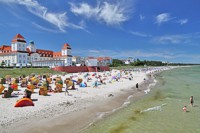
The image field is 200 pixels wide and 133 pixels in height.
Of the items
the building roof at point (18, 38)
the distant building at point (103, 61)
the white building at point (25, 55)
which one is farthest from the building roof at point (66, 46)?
the building roof at point (18, 38)

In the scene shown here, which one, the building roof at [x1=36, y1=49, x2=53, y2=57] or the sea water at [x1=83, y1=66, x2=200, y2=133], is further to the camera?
the building roof at [x1=36, y1=49, x2=53, y2=57]

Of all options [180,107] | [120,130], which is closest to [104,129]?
[120,130]

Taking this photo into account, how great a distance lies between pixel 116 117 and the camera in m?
13.4

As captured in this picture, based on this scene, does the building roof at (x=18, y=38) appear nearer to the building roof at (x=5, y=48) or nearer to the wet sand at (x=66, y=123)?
the building roof at (x=5, y=48)

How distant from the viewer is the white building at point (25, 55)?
79.4m

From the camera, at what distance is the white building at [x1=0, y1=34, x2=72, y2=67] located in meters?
79.4

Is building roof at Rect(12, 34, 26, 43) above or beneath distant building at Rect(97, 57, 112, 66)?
above

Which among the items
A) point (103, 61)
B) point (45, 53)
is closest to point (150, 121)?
point (45, 53)

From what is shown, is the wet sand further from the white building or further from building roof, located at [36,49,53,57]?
building roof, located at [36,49,53,57]

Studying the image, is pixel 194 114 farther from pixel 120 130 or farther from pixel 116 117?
pixel 120 130

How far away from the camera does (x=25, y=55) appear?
8406 cm

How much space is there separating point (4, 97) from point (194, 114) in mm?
16636

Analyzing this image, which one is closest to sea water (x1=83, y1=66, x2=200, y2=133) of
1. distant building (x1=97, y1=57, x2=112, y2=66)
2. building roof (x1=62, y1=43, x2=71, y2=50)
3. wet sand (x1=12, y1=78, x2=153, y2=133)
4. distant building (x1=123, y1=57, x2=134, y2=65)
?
wet sand (x1=12, y1=78, x2=153, y2=133)

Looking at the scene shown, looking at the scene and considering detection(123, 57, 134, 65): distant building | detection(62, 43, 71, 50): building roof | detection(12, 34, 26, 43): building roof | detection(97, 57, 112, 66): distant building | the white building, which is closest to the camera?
the white building
